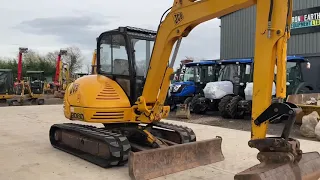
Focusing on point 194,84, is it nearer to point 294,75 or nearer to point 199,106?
point 199,106

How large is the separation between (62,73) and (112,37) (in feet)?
64.6

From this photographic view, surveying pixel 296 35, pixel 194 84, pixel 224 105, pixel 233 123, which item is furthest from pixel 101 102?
pixel 296 35

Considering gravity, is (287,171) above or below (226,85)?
below

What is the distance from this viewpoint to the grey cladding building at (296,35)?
56.8ft

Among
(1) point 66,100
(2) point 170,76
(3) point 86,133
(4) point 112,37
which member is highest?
(4) point 112,37

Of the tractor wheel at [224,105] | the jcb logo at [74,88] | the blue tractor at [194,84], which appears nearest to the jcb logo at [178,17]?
the jcb logo at [74,88]

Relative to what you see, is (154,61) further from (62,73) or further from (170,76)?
(62,73)

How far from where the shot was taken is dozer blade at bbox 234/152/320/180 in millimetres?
3684

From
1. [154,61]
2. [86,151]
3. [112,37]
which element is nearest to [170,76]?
[154,61]

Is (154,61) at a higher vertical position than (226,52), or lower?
lower

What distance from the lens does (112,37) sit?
6.52 m

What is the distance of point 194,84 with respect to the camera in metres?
15.6

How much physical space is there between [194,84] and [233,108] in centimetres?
352

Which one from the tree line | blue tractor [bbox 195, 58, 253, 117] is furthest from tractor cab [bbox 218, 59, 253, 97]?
the tree line
